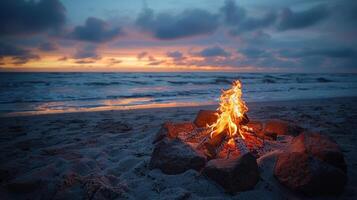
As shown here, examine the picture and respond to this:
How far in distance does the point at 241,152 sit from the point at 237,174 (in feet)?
3.55

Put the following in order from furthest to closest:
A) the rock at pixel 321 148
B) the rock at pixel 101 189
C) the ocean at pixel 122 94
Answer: the ocean at pixel 122 94, the rock at pixel 321 148, the rock at pixel 101 189

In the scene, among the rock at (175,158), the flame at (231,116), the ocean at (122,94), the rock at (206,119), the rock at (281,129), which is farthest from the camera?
the ocean at (122,94)

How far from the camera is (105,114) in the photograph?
36.4ft

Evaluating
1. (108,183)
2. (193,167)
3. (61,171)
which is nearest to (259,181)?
(193,167)

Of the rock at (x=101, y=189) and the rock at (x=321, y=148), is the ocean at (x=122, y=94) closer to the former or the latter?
the rock at (x=101, y=189)

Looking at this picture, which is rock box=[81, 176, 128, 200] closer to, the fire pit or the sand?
the sand

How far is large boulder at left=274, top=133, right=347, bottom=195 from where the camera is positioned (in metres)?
3.71

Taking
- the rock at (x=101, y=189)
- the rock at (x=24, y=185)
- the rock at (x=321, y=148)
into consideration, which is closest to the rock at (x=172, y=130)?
the rock at (x=101, y=189)

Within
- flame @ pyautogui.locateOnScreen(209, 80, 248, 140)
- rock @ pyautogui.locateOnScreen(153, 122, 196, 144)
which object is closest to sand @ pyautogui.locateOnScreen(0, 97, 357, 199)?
rock @ pyautogui.locateOnScreen(153, 122, 196, 144)

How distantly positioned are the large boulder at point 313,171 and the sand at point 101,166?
0.17m

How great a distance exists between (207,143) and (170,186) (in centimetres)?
132

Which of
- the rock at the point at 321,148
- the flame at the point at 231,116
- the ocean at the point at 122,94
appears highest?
the flame at the point at 231,116

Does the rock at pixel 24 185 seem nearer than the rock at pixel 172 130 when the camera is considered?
Yes

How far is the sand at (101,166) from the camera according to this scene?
396cm
